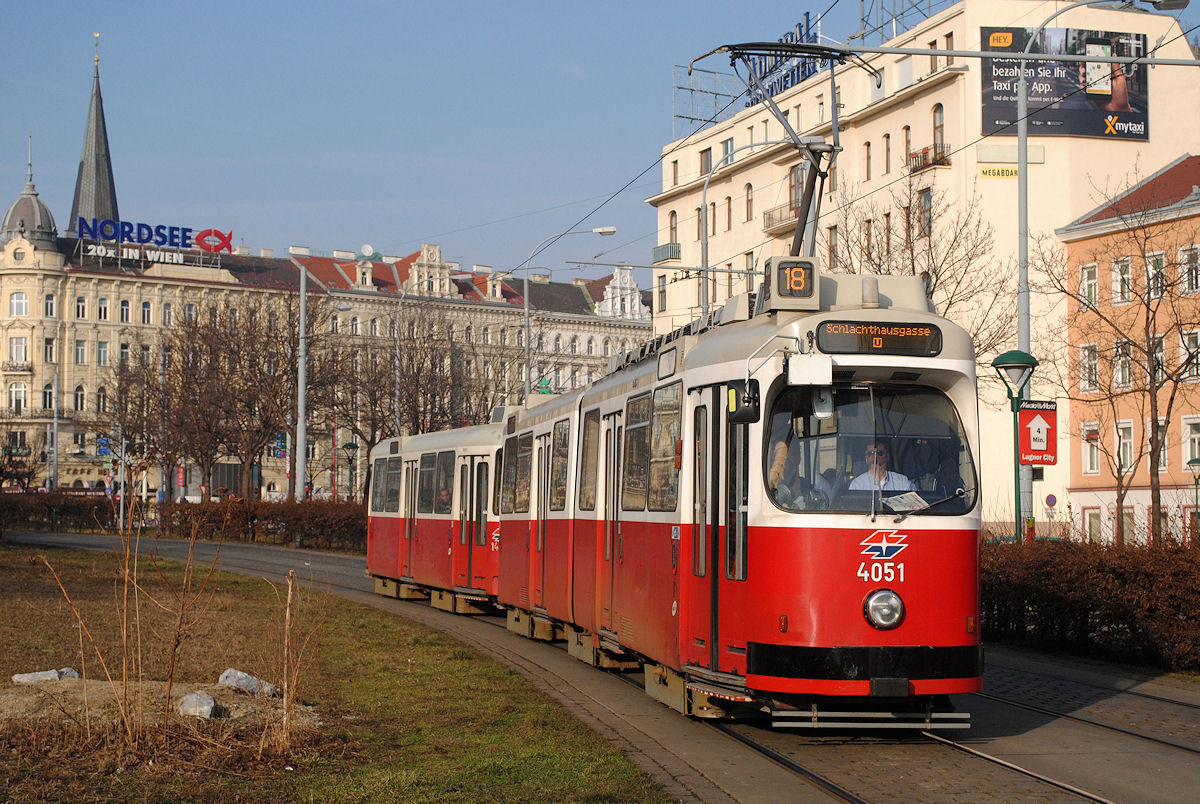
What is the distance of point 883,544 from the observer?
32.5 ft

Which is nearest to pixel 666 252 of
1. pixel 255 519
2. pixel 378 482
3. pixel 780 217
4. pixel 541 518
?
pixel 780 217

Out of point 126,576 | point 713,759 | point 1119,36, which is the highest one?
point 1119,36

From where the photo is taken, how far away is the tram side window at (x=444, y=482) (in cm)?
2416

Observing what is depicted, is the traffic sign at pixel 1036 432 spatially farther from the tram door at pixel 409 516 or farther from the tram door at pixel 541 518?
the tram door at pixel 409 516

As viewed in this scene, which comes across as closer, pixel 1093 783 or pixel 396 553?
pixel 1093 783

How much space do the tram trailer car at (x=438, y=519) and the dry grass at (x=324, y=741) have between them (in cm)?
666

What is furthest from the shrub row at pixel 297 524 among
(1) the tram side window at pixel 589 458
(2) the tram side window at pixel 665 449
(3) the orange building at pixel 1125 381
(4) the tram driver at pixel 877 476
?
(4) the tram driver at pixel 877 476

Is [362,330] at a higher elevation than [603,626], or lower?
higher

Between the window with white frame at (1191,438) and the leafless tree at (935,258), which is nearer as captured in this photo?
the leafless tree at (935,258)

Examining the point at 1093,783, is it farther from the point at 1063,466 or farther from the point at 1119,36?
the point at 1119,36

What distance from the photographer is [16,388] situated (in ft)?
343

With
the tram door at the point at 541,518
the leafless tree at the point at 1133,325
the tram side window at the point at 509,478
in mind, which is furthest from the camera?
the leafless tree at the point at 1133,325

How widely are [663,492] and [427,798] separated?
4.33 meters

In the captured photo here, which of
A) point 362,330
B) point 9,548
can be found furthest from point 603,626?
point 362,330
